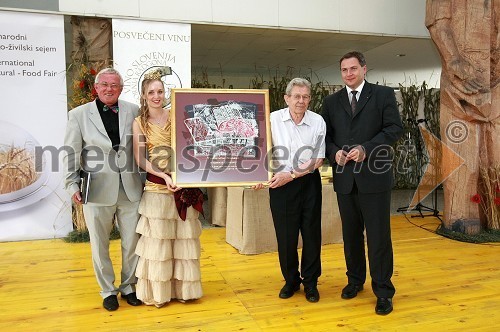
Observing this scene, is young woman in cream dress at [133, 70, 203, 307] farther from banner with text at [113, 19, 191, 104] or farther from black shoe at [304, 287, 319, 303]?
banner with text at [113, 19, 191, 104]

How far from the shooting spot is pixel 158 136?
2.74 meters

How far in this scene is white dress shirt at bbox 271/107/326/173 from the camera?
9.31 feet

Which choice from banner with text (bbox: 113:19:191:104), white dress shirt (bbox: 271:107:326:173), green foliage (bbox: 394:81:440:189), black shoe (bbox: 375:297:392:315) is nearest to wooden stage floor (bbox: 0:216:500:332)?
black shoe (bbox: 375:297:392:315)

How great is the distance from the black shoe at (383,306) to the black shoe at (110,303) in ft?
5.73

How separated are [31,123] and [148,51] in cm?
154

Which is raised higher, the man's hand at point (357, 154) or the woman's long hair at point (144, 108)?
the woman's long hair at point (144, 108)

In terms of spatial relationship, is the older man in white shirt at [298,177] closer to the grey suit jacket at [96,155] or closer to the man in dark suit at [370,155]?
the man in dark suit at [370,155]

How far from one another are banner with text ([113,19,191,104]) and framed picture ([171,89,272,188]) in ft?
6.77

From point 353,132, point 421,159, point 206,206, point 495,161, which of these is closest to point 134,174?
point 353,132

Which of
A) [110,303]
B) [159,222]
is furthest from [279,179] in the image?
[110,303]

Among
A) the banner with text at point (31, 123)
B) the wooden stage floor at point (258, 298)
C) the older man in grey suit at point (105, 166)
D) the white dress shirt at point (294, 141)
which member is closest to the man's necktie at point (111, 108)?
the older man in grey suit at point (105, 166)

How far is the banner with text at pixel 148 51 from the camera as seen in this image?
190 inches

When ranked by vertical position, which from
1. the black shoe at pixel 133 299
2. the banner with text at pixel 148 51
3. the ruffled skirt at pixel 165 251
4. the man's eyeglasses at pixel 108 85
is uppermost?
the banner with text at pixel 148 51

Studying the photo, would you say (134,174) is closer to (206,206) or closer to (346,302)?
(346,302)
